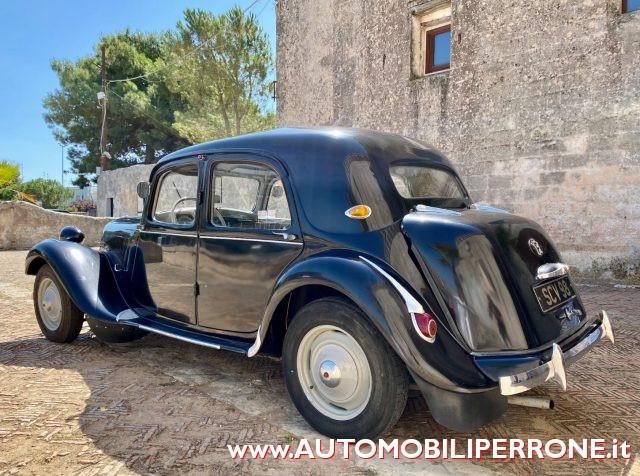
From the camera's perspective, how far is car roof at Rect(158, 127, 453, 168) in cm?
280

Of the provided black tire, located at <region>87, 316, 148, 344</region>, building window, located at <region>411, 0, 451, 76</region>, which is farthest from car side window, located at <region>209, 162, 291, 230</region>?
building window, located at <region>411, 0, 451, 76</region>

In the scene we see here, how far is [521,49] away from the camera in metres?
7.99

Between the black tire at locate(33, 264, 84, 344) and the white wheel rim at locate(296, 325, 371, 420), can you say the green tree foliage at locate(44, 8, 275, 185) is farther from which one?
the white wheel rim at locate(296, 325, 371, 420)

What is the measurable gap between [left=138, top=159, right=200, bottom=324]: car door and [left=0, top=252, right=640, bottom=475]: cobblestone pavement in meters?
0.53

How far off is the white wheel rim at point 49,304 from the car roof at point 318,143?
7.37ft

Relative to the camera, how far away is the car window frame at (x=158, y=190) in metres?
3.39

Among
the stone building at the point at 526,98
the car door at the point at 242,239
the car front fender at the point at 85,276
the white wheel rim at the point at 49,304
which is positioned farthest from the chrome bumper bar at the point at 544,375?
the stone building at the point at 526,98

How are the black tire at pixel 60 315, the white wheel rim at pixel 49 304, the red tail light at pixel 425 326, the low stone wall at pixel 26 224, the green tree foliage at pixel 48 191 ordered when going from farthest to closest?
1. the green tree foliage at pixel 48 191
2. the low stone wall at pixel 26 224
3. the white wheel rim at pixel 49 304
4. the black tire at pixel 60 315
5. the red tail light at pixel 425 326

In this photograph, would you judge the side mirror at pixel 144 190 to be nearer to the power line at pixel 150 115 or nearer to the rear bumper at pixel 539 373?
the rear bumper at pixel 539 373

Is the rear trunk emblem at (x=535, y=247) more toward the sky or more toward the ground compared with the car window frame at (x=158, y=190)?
more toward the ground

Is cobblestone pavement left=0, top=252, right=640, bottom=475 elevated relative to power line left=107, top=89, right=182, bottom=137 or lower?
lower

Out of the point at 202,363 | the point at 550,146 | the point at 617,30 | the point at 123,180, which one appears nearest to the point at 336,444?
the point at 202,363

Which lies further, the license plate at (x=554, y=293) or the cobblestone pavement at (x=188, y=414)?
the license plate at (x=554, y=293)

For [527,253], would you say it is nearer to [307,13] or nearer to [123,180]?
[307,13]
